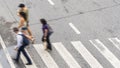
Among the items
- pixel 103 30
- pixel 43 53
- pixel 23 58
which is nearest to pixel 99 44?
pixel 103 30

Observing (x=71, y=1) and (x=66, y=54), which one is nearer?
(x=66, y=54)

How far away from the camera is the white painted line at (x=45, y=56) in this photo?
1400cm

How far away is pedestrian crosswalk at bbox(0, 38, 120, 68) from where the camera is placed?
14039 mm

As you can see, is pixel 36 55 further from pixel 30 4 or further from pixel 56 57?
pixel 30 4

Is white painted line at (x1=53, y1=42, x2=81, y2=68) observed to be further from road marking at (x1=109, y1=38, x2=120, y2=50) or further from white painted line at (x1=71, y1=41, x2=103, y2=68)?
road marking at (x1=109, y1=38, x2=120, y2=50)

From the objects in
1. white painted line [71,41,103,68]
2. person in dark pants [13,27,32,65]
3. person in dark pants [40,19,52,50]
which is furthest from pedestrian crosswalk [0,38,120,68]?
person in dark pants [40,19,52,50]

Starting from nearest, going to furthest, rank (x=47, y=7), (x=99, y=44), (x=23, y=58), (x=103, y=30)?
1. (x=23, y=58)
2. (x=99, y=44)
3. (x=103, y=30)
4. (x=47, y=7)

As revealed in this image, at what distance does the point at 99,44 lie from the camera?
1539 centimetres

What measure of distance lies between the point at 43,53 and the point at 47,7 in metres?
4.33

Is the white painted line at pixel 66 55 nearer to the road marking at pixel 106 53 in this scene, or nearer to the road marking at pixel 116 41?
the road marking at pixel 106 53

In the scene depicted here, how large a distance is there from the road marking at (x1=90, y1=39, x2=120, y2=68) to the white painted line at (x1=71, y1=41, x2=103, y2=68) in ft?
1.84

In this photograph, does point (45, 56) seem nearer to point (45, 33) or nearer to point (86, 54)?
point (45, 33)

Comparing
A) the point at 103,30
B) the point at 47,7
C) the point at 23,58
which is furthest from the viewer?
the point at 47,7

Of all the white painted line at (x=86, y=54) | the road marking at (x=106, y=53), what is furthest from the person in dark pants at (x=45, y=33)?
the road marking at (x=106, y=53)
